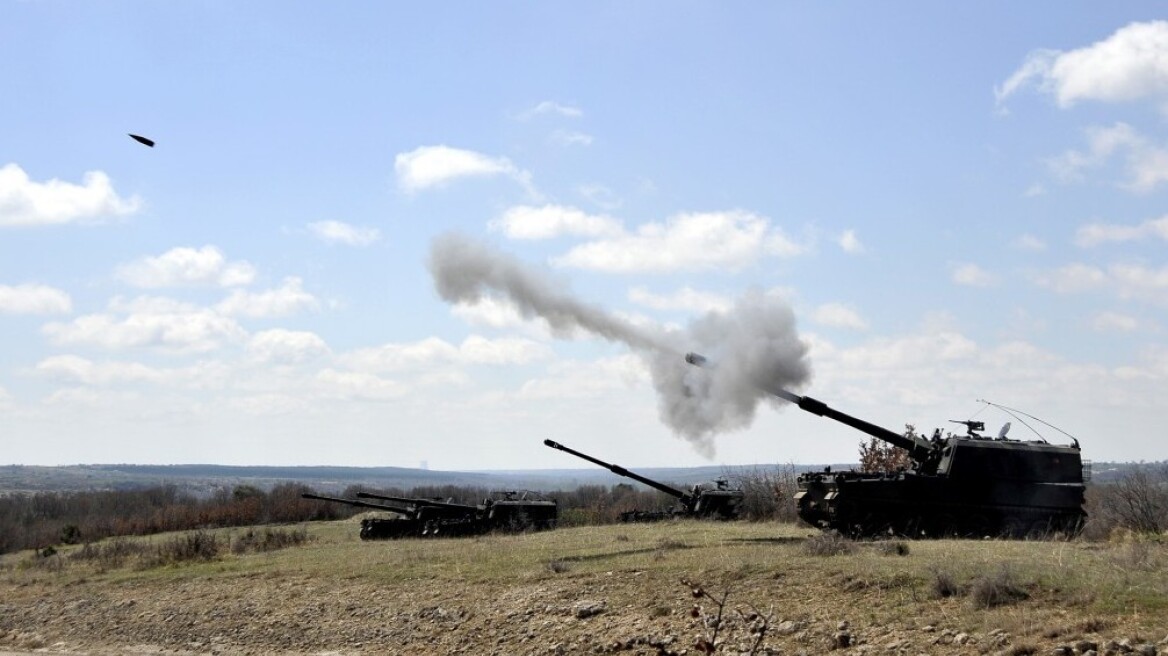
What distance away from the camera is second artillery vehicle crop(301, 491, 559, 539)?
124ft

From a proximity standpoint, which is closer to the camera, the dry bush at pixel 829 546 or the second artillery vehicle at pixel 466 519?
the dry bush at pixel 829 546

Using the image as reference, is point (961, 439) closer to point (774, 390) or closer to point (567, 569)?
point (774, 390)

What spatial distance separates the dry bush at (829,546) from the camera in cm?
2028

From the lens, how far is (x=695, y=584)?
14461mm

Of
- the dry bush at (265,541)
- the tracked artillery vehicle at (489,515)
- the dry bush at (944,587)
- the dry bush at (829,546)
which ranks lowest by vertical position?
the dry bush at (265,541)

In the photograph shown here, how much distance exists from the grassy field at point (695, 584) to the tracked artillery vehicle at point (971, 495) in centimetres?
187

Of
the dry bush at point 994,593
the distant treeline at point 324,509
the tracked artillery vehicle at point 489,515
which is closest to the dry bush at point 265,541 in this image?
the tracked artillery vehicle at point 489,515

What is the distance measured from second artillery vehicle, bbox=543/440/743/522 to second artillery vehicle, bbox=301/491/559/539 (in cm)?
209

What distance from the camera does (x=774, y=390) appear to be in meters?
27.8

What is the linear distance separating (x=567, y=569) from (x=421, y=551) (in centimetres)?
769

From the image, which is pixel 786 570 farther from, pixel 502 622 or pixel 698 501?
pixel 698 501

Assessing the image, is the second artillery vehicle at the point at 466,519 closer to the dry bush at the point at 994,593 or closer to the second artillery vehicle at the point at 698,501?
the second artillery vehicle at the point at 698,501

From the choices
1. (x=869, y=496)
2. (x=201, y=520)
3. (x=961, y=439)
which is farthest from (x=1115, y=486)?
(x=201, y=520)

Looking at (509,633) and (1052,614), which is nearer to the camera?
(1052,614)
